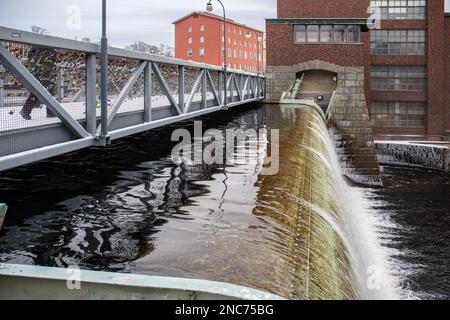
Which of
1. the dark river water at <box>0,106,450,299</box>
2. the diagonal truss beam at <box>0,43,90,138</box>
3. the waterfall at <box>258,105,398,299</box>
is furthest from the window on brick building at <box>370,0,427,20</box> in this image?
the diagonal truss beam at <box>0,43,90,138</box>

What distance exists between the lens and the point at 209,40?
86.6 meters

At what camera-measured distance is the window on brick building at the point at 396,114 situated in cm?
4753

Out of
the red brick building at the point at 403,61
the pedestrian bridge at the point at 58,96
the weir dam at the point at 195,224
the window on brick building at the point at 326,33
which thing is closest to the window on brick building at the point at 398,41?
the red brick building at the point at 403,61

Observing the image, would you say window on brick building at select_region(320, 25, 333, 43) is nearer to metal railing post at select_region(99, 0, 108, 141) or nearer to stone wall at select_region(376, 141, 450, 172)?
stone wall at select_region(376, 141, 450, 172)

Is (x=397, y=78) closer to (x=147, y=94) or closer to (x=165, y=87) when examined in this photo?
(x=165, y=87)

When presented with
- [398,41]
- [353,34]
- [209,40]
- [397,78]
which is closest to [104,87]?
[353,34]

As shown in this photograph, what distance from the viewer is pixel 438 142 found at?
141ft

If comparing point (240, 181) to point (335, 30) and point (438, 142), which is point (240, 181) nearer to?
point (335, 30)

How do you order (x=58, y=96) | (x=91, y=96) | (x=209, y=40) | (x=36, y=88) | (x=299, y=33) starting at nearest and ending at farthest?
(x=36, y=88) < (x=58, y=96) < (x=91, y=96) < (x=299, y=33) < (x=209, y=40)

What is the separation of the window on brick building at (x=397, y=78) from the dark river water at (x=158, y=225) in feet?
114

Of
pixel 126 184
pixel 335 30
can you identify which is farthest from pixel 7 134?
pixel 335 30

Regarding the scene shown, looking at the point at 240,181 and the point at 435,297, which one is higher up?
the point at 240,181

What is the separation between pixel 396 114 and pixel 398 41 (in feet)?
20.7

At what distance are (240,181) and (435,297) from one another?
14.2 feet
